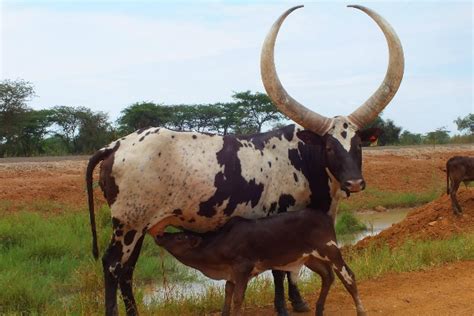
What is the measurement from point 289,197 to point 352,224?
1118cm

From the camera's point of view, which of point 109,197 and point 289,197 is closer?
point 109,197

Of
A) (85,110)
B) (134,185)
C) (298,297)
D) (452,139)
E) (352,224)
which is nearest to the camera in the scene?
(134,185)

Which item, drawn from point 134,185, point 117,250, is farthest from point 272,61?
point 117,250

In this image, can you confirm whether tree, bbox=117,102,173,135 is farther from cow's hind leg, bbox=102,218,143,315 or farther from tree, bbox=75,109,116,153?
cow's hind leg, bbox=102,218,143,315

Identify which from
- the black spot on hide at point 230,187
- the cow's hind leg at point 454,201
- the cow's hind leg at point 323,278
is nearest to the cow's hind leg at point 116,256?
the black spot on hide at point 230,187

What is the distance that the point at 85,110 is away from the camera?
38.6 meters

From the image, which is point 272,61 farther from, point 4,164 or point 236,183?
point 4,164

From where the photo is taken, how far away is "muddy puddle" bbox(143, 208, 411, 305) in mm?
8289

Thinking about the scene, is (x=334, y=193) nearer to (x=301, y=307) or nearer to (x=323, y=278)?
(x=323, y=278)

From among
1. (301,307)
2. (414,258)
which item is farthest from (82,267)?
(414,258)

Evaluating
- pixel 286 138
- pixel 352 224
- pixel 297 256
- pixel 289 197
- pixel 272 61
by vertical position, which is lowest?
pixel 352 224

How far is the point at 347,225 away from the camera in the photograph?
56.7 ft

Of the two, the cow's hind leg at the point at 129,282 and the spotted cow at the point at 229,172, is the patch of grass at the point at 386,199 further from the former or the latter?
the cow's hind leg at the point at 129,282

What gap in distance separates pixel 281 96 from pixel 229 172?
99cm
